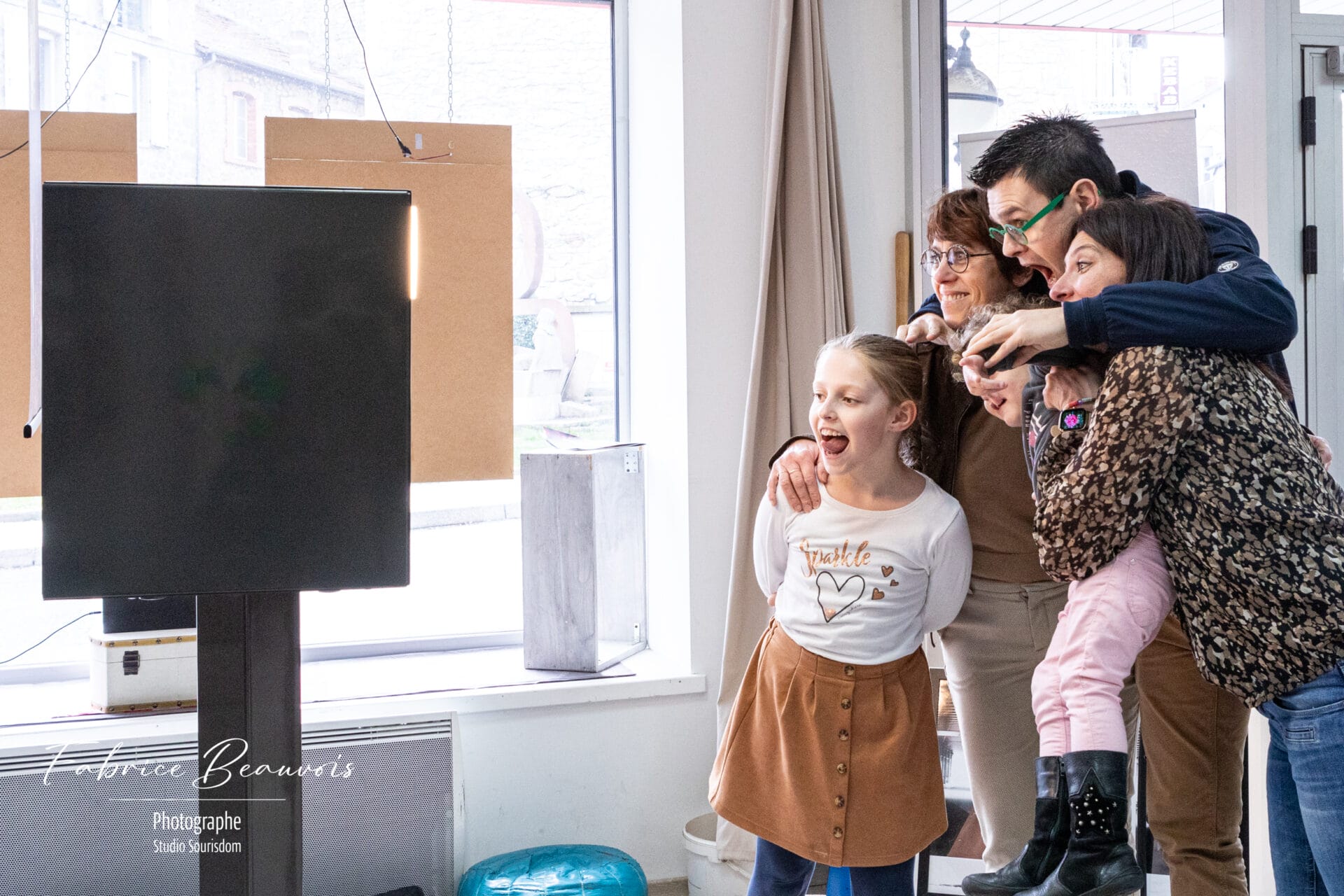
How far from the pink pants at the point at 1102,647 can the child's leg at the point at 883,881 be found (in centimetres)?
55

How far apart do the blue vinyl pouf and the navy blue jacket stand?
166 centimetres

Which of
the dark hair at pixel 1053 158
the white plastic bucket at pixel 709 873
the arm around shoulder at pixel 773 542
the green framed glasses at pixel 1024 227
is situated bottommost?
the white plastic bucket at pixel 709 873

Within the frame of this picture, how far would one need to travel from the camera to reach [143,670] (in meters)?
2.36

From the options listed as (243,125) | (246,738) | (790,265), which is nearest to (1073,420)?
(246,738)

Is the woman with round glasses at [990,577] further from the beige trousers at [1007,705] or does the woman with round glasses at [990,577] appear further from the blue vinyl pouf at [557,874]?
the blue vinyl pouf at [557,874]

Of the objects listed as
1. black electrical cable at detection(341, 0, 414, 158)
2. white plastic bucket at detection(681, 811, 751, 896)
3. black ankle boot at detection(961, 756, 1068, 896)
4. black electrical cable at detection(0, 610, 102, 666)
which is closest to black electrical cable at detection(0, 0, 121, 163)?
black electrical cable at detection(0, 610, 102, 666)

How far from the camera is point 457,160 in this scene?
2.73m

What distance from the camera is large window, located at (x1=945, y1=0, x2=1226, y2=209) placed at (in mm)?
2197

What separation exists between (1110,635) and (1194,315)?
399 mm

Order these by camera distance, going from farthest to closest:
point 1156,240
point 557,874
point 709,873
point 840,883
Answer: point 709,873 → point 557,874 → point 840,883 → point 1156,240

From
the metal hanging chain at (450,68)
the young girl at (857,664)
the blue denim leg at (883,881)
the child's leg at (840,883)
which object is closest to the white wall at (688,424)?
the metal hanging chain at (450,68)

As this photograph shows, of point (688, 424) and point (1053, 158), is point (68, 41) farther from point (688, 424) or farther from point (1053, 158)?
point (1053, 158)

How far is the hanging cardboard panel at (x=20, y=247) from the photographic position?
2.42 m

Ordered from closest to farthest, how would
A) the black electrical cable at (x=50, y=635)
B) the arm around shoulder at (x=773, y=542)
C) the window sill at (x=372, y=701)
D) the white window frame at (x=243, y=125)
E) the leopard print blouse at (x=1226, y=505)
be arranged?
the leopard print blouse at (x=1226, y=505) → the arm around shoulder at (x=773, y=542) → the window sill at (x=372, y=701) → the black electrical cable at (x=50, y=635) → the white window frame at (x=243, y=125)
